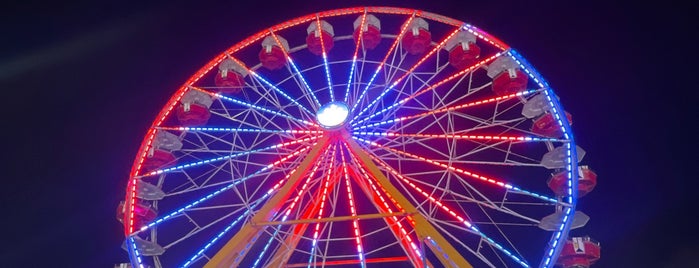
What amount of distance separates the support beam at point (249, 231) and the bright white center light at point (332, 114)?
0.86m

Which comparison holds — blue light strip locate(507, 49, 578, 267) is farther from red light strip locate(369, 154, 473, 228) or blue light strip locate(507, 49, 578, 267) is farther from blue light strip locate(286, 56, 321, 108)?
blue light strip locate(286, 56, 321, 108)

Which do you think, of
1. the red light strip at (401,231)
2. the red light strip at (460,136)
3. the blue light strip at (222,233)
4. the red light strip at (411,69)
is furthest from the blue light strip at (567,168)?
the blue light strip at (222,233)

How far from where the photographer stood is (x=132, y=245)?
9.69 m

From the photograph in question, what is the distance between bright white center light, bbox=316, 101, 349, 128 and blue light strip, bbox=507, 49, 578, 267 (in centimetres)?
305

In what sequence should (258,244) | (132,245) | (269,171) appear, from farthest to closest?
(258,244), (269,171), (132,245)

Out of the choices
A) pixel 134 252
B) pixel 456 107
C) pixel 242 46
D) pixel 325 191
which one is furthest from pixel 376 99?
pixel 134 252

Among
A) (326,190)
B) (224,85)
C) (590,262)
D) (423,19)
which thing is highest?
(423,19)

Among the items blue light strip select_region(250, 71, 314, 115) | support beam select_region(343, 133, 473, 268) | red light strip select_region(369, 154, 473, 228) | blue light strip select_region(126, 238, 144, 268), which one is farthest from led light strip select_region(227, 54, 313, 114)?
blue light strip select_region(126, 238, 144, 268)

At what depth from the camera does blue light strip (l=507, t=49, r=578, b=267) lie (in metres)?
9.11

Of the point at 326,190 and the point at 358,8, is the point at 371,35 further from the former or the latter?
the point at 326,190

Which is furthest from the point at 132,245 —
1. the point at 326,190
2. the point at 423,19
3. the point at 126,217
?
the point at 423,19

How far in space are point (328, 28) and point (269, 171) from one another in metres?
3.22

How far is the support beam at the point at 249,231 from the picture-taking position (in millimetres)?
8055

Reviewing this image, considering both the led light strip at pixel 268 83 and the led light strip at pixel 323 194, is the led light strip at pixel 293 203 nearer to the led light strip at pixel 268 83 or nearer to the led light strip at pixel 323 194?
the led light strip at pixel 323 194
